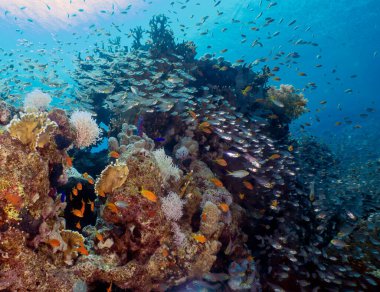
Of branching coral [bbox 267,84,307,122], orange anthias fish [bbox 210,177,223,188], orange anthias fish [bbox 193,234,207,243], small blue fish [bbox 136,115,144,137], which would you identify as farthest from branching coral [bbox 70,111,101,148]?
branching coral [bbox 267,84,307,122]

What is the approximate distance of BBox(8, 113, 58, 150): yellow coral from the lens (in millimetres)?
4059

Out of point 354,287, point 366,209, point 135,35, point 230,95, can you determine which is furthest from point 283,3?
point 354,287

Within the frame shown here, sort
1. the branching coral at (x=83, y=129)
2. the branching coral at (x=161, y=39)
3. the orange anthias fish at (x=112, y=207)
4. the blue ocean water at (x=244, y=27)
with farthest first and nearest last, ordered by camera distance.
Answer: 1. the blue ocean water at (x=244, y=27)
2. the branching coral at (x=161, y=39)
3. the branching coral at (x=83, y=129)
4. the orange anthias fish at (x=112, y=207)

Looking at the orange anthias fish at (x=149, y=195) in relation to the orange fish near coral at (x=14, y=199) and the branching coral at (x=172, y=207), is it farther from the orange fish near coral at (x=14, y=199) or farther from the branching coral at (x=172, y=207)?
the orange fish near coral at (x=14, y=199)

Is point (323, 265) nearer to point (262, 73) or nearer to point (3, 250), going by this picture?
point (3, 250)

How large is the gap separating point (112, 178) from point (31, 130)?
1.54 m

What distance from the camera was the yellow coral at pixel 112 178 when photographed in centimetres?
488

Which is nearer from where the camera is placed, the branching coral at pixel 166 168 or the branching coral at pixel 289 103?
the branching coral at pixel 166 168

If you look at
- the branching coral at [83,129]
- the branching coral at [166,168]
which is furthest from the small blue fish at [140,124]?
the branching coral at [166,168]

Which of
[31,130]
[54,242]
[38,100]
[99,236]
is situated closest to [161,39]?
[38,100]

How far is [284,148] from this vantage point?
12180mm

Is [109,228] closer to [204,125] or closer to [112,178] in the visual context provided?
[112,178]

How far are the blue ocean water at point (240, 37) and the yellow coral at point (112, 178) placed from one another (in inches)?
344

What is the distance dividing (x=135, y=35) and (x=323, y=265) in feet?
57.5
